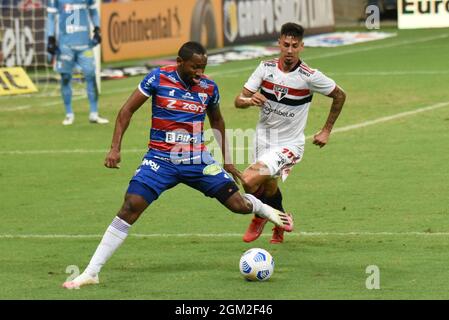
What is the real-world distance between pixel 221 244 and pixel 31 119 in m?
11.6

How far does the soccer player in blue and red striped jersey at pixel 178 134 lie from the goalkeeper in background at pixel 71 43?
1138 cm

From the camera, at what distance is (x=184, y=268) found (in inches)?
454

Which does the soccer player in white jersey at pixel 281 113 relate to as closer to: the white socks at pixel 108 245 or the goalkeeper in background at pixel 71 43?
the white socks at pixel 108 245

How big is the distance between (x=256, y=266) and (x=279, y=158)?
227 cm

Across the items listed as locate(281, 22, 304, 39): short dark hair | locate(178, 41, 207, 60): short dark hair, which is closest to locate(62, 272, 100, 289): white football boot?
locate(178, 41, 207, 60): short dark hair

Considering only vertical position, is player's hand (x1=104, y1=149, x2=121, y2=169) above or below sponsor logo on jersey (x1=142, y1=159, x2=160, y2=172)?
above

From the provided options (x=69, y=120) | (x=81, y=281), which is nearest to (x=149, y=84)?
(x=81, y=281)

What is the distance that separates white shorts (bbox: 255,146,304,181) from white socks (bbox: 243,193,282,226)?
2.54 ft

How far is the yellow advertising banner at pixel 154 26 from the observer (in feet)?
107

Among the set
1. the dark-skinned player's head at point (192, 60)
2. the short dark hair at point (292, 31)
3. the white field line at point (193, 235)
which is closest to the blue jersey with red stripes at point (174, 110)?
the dark-skinned player's head at point (192, 60)

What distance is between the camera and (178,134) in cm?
Answer: 1132

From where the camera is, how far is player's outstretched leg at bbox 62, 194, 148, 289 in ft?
35.1

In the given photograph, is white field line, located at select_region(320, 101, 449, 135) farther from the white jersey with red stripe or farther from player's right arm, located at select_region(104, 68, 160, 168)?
player's right arm, located at select_region(104, 68, 160, 168)

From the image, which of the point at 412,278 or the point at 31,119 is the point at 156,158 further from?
the point at 31,119
